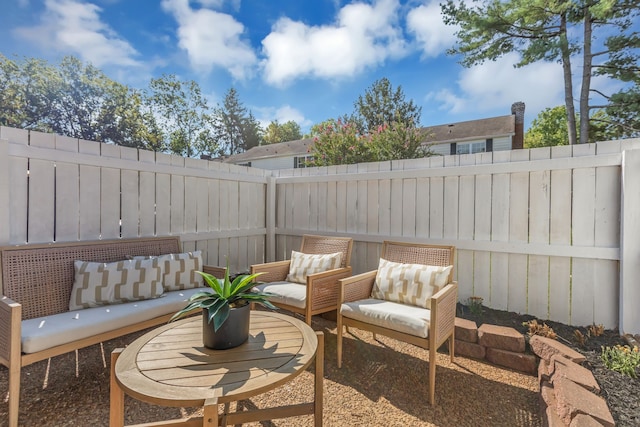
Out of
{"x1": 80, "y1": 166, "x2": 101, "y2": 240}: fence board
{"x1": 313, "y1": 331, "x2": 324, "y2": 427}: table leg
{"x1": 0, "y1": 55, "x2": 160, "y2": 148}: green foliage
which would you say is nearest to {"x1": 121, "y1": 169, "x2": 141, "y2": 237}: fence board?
{"x1": 80, "y1": 166, "x2": 101, "y2": 240}: fence board

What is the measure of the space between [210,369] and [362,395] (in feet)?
3.98

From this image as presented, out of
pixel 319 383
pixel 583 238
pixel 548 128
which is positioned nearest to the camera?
pixel 319 383

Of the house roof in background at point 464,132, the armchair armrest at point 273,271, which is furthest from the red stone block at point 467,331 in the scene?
the house roof in background at point 464,132

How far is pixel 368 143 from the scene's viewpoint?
7.80 m

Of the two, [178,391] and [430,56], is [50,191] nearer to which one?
[178,391]

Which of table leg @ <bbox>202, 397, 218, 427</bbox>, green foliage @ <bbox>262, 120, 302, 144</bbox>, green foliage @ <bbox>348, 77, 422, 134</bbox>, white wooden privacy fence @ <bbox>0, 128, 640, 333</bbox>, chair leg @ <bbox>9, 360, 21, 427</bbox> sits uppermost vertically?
green foliage @ <bbox>262, 120, 302, 144</bbox>

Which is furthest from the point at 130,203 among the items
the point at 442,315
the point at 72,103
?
the point at 72,103

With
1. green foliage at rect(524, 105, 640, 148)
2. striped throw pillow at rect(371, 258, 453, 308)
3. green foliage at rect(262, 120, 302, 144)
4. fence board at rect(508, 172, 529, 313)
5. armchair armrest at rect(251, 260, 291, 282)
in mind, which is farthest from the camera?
green foliage at rect(262, 120, 302, 144)

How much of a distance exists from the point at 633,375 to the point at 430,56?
289 inches

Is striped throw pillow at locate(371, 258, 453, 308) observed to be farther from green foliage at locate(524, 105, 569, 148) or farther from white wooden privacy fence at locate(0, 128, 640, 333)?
green foliage at locate(524, 105, 569, 148)

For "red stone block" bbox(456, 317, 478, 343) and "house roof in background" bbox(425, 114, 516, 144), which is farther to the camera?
"house roof in background" bbox(425, 114, 516, 144)

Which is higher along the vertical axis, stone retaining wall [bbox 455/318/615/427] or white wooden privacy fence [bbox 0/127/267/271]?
white wooden privacy fence [bbox 0/127/267/271]

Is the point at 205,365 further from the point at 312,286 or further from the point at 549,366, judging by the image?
the point at 549,366

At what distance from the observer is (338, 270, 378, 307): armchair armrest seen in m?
2.56
